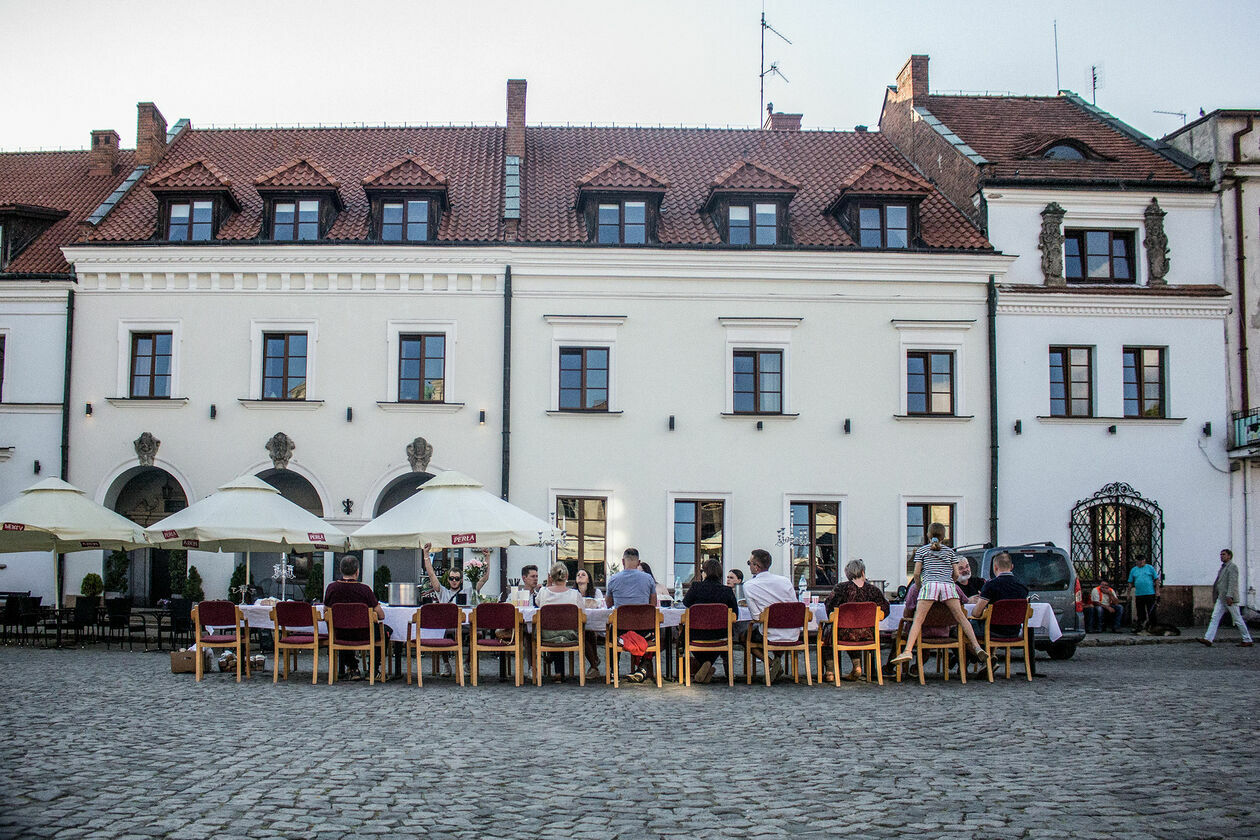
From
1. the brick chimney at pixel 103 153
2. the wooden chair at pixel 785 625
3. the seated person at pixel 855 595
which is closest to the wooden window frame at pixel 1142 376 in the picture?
the seated person at pixel 855 595

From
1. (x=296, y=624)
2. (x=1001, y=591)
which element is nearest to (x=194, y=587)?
(x=296, y=624)

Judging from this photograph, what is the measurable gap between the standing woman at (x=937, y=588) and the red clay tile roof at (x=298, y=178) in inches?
623

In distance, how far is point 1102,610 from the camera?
23422 millimetres

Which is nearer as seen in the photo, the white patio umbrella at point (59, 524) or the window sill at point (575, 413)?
the white patio umbrella at point (59, 524)

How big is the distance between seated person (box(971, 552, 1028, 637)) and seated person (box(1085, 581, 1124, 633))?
995cm

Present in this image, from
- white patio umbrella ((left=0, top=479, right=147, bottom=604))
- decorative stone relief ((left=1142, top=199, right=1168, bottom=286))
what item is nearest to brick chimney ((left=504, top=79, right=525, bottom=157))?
white patio umbrella ((left=0, top=479, right=147, bottom=604))

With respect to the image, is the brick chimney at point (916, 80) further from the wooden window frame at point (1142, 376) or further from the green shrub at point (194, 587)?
the green shrub at point (194, 587)

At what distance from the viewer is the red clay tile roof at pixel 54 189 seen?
25.6m

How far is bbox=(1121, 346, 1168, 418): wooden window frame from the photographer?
24.8 meters

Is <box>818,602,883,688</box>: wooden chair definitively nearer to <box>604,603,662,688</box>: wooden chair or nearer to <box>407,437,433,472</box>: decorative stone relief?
<box>604,603,662,688</box>: wooden chair

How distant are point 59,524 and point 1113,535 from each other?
2013 centimetres

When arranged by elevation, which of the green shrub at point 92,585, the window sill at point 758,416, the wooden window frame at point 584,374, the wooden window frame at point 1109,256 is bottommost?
the green shrub at point 92,585

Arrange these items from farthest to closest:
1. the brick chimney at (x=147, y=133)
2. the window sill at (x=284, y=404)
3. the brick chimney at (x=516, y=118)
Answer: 1. the brick chimney at (x=147, y=133)
2. the brick chimney at (x=516, y=118)
3. the window sill at (x=284, y=404)

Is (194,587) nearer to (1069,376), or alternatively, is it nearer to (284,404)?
(284,404)
